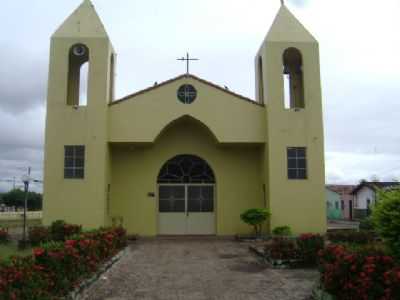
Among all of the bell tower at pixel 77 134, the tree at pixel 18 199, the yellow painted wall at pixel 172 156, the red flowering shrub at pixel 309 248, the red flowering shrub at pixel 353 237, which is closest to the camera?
the red flowering shrub at pixel 309 248

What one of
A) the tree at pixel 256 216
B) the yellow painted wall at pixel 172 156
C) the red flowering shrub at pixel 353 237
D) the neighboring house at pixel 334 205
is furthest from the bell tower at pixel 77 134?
the neighboring house at pixel 334 205

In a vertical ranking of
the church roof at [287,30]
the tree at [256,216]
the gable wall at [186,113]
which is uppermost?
the church roof at [287,30]

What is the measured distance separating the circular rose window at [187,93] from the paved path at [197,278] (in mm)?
6674

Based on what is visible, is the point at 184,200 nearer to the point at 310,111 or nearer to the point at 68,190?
the point at 68,190

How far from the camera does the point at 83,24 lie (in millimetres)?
18188

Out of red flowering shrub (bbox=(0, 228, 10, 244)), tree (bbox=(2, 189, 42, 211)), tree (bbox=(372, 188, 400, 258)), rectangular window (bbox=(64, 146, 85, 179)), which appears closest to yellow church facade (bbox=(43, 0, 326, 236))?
rectangular window (bbox=(64, 146, 85, 179))

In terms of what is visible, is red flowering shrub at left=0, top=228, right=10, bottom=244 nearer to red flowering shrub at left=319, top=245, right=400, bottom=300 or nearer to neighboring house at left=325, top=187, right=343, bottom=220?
red flowering shrub at left=319, top=245, right=400, bottom=300

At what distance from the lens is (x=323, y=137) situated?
1764 cm

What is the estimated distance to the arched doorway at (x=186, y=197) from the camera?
62.6 ft

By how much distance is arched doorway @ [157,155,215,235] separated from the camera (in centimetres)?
1908

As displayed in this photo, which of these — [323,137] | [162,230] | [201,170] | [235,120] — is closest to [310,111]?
[323,137]

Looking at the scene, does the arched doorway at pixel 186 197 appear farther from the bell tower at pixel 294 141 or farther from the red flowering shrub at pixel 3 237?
the red flowering shrub at pixel 3 237

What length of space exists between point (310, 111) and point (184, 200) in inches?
254

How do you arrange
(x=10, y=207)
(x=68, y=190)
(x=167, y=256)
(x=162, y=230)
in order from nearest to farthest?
(x=167, y=256) < (x=68, y=190) < (x=162, y=230) < (x=10, y=207)
